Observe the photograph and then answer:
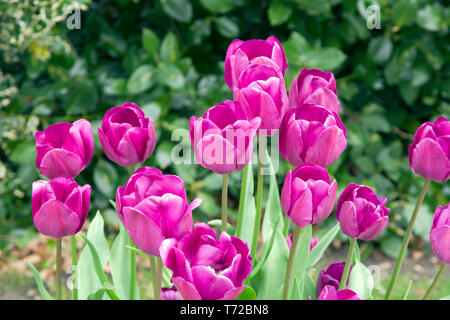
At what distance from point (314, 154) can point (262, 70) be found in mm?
125

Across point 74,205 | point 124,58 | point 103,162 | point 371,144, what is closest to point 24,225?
point 103,162

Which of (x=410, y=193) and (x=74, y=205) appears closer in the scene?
(x=74, y=205)

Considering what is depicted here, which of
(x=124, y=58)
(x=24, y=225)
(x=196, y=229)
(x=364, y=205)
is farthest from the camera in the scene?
(x=24, y=225)

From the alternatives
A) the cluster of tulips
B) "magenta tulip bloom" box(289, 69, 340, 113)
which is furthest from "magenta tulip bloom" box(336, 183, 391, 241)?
"magenta tulip bloom" box(289, 69, 340, 113)

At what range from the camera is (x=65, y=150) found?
2.51 ft

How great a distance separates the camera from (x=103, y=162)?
2.43 m

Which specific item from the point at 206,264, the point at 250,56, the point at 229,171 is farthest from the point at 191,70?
the point at 206,264

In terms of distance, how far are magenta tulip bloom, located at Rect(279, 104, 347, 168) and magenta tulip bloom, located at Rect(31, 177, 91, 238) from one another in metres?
0.27

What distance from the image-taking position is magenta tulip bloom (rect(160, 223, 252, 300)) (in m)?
0.61

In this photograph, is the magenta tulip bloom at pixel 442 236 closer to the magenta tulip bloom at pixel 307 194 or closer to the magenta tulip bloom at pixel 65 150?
the magenta tulip bloom at pixel 307 194

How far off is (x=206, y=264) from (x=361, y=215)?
0.24 m

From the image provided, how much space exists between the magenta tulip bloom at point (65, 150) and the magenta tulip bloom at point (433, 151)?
0.44 m

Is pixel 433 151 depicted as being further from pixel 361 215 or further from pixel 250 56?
pixel 250 56

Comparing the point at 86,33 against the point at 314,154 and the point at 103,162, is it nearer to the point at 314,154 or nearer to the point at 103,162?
the point at 103,162
